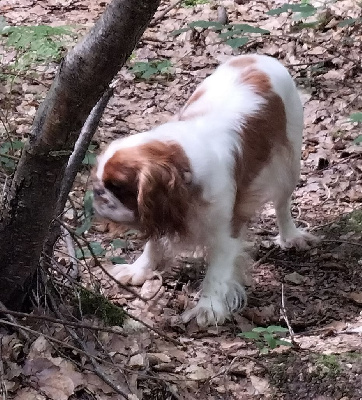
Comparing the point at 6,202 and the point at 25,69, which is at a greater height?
the point at 6,202

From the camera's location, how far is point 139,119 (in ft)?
18.4

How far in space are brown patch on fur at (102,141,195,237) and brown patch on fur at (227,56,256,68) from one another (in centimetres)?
90

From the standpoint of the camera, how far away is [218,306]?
3225 millimetres

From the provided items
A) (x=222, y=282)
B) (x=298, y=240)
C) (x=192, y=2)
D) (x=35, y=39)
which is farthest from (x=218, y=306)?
(x=192, y=2)

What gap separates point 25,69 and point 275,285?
3.52 m

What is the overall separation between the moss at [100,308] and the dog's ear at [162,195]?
46 cm

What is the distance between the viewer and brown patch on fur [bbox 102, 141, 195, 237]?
2.96 meters

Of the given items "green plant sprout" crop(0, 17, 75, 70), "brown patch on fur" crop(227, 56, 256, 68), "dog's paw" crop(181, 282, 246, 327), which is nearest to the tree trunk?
"dog's paw" crop(181, 282, 246, 327)

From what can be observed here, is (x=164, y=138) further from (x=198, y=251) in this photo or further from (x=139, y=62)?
(x=139, y=62)

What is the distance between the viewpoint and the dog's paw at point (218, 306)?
316cm

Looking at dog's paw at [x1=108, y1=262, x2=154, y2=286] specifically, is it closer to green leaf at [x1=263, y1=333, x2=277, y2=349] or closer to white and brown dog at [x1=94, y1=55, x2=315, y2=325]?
white and brown dog at [x1=94, y1=55, x2=315, y2=325]

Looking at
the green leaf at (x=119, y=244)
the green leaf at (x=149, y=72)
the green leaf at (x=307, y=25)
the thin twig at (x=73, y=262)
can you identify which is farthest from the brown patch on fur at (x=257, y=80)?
the green leaf at (x=307, y=25)

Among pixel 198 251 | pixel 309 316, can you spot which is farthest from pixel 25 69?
pixel 309 316

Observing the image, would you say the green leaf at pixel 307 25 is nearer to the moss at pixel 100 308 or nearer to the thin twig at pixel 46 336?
the moss at pixel 100 308
